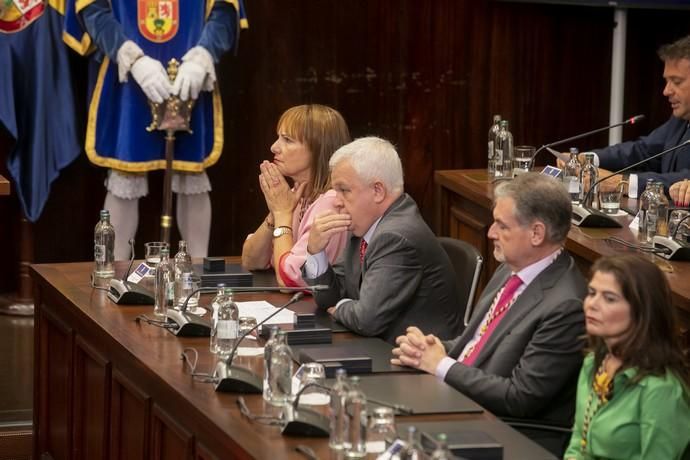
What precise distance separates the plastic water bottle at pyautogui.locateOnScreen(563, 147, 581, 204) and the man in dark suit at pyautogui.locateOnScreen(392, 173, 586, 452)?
5.92 feet

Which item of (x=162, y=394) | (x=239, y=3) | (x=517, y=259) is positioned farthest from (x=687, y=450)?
(x=239, y=3)

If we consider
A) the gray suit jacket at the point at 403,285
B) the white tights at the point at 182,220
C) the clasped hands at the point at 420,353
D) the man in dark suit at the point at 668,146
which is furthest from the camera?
the white tights at the point at 182,220

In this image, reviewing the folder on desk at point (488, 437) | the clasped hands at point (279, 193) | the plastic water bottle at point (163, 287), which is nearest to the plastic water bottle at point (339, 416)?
the folder on desk at point (488, 437)

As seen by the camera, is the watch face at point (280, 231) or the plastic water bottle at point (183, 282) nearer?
the plastic water bottle at point (183, 282)

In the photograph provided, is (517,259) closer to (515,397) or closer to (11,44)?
(515,397)

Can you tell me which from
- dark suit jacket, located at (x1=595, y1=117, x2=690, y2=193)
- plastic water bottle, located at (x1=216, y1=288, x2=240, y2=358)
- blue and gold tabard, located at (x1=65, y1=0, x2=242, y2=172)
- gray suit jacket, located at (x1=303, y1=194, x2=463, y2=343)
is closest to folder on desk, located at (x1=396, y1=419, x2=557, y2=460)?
plastic water bottle, located at (x1=216, y1=288, x2=240, y2=358)

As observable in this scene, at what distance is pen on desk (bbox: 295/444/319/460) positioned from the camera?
2959mm

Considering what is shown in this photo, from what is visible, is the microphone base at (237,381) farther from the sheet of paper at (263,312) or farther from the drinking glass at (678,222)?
the drinking glass at (678,222)

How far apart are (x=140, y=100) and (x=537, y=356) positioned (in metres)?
3.62

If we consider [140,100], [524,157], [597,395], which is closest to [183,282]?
[597,395]

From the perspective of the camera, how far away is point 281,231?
15.9 feet

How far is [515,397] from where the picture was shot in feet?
11.5

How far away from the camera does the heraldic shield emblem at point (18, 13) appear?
21.9ft

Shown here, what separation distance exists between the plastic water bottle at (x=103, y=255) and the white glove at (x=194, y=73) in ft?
6.27
